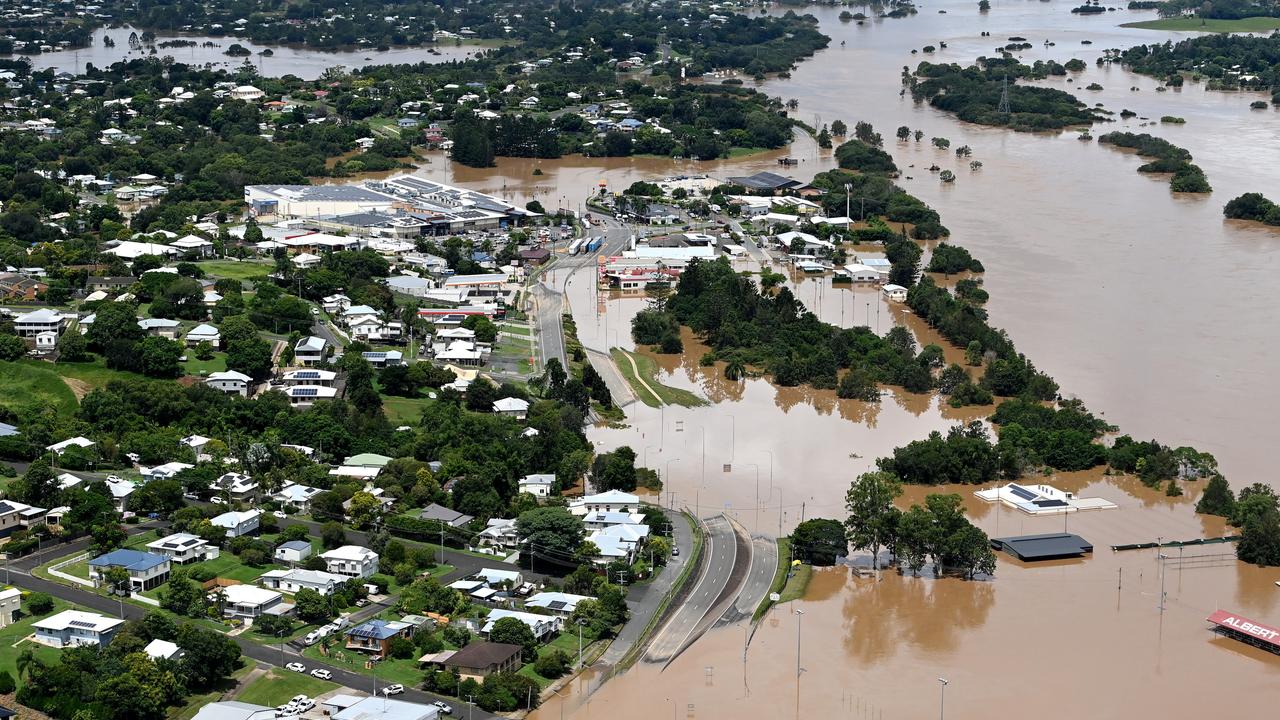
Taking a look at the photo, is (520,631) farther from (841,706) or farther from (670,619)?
(841,706)

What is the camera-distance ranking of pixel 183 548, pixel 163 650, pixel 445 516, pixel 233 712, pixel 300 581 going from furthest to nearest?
pixel 445 516, pixel 183 548, pixel 300 581, pixel 163 650, pixel 233 712

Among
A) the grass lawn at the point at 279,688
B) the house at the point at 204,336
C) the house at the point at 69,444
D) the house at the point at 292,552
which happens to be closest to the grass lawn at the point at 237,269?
the house at the point at 204,336

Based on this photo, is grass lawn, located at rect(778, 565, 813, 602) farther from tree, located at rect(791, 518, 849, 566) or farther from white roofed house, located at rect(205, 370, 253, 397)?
white roofed house, located at rect(205, 370, 253, 397)

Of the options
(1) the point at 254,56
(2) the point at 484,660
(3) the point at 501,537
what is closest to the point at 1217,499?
(3) the point at 501,537

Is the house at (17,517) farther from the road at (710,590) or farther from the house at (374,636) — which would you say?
the road at (710,590)

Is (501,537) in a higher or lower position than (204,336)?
lower

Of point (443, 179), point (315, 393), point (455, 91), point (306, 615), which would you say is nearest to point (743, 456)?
point (315, 393)

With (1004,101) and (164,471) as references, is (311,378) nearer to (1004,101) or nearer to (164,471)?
(164,471)
